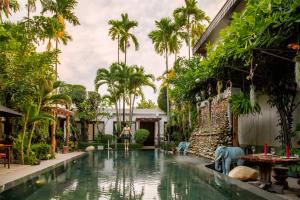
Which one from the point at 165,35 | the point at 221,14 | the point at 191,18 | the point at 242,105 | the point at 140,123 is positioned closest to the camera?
the point at 242,105

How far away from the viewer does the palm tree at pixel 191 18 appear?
88.4 ft

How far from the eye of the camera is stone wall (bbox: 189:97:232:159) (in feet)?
49.4

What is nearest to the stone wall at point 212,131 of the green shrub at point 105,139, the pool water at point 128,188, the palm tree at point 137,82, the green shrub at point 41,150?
the pool water at point 128,188

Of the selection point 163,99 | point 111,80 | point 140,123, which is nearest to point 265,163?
point 111,80

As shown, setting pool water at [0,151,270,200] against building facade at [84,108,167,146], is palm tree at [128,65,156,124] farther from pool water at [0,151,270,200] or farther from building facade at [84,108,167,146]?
pool water at [0,151,270,200]

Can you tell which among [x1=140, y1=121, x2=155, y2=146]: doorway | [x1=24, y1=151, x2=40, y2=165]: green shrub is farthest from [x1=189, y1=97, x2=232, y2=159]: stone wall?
[x1=140, y1=121, x2=155, y2=146]: doorway

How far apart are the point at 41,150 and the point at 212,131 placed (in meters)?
7.60

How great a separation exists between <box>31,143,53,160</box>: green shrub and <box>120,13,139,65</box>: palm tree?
1987 cm

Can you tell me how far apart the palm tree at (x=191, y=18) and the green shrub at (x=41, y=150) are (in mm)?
14830

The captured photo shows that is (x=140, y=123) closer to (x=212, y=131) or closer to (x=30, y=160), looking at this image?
(x=212, y=131)

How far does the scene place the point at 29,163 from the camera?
1303 centimetres

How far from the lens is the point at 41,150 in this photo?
1495 cm

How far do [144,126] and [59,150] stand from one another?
48.9 ft

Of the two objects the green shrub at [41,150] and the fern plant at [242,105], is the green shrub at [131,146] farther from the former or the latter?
the fern plant at [242,105]
